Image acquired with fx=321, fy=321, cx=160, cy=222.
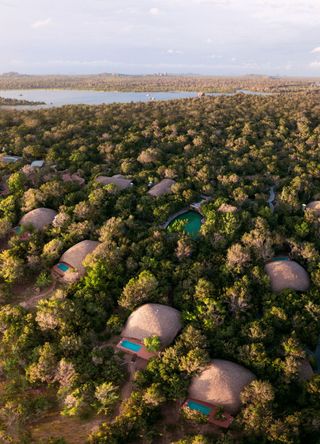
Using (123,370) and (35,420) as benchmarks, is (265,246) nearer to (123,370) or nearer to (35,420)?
(123,370)

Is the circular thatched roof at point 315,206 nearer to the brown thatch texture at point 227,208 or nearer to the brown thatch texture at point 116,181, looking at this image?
the brown thatch texture at point 227,208

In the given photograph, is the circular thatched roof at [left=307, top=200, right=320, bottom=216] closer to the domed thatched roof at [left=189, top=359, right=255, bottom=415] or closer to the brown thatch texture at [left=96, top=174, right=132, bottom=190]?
the domed thatched roof at [left=189, top=359, right=255, bottom=415]

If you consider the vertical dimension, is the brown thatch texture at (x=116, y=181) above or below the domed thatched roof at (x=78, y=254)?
above

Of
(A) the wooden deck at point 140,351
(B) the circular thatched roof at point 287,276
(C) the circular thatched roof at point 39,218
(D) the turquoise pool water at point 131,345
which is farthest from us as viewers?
(C) the circular thatched roof at point 39,218

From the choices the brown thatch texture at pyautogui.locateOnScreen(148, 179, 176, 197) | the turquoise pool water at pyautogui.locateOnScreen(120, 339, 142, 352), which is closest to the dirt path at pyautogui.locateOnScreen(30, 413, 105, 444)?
the turquoise pool water at pyautogui.locateOnScreen(120, 339, 142, 352)

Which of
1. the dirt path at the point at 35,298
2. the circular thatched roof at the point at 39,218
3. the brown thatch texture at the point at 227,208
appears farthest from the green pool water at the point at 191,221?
the dirt path at the point at 35,298

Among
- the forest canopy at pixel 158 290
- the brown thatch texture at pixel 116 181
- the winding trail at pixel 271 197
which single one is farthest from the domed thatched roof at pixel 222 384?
the brown thatch texture at pixel 116 181

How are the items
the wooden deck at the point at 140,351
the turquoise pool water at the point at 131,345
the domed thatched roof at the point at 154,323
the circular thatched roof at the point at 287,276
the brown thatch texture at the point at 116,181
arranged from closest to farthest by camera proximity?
the wooden deck at the point at 140,351 → the turquoise pool water at the point at 131,345 → the domed thatched roof at the point at 154,323 → the circular thatched roof at the point at 287,276 → the brown thatch texture at the point at 116,181

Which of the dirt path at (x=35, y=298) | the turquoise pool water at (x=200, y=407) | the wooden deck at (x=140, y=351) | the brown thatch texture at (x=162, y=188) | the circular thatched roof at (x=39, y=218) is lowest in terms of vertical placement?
the turquoise pool water at (x=200, y=407)

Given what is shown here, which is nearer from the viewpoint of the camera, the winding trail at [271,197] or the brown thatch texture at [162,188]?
the winding trail at [271,197]
